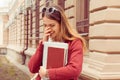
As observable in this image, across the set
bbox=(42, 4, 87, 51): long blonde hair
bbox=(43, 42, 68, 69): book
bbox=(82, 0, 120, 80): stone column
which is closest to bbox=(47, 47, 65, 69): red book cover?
bbox=(43, 42, 68, 69): book

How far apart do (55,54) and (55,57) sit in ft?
0.07

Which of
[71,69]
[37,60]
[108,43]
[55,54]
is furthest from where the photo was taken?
[108,43]

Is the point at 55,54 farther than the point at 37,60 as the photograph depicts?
Result: No

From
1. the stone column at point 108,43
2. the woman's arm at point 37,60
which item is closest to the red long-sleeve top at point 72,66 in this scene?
the woman's arm at point 37,60

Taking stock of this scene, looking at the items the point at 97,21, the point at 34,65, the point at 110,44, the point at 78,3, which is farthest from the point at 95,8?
the point at 34,65

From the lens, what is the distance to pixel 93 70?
6.02 m

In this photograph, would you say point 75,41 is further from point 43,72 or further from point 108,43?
point 108,43

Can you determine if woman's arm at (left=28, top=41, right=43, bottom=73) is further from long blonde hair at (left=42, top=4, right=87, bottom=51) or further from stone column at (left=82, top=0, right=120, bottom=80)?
stone column at (left=82, top=0, right=120, bottom=80)

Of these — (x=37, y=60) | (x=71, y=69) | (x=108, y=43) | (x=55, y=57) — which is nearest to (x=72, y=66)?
(x=71, y=69)

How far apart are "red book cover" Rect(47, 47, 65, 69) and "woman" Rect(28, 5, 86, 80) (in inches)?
2.3

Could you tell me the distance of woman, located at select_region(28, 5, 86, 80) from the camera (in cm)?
266

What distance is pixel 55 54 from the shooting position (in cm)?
275

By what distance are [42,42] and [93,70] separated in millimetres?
3204

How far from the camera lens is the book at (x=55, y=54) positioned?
2.73 meters
